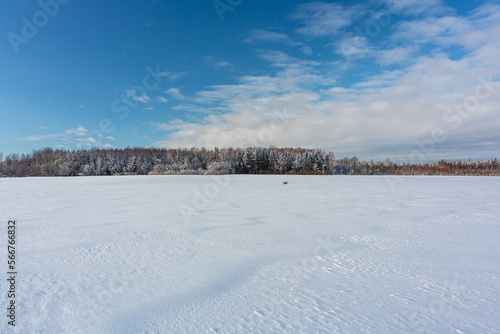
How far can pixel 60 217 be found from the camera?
7211 millimetres

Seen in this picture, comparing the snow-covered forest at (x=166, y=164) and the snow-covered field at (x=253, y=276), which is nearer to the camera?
the snow-covered field at (x=253, y=276)

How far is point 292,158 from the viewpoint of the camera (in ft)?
189

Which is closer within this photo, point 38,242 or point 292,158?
point 38,242

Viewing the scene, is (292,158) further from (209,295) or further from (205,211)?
(209,295)

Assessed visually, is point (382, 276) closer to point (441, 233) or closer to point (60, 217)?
point (441, 233)

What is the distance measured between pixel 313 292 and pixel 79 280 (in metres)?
3.00

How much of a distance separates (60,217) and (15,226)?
114cm

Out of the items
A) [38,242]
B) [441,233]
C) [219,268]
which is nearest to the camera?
[219,268]

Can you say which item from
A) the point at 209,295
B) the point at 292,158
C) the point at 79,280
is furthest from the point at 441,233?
the point at 292,158

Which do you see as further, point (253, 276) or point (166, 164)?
point (166, 164)

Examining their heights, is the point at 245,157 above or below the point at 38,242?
above

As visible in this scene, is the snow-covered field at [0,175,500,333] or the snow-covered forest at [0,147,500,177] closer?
the snow-covered field at [0,175,500,333]

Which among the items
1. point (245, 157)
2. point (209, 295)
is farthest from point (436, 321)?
point (245, 157)

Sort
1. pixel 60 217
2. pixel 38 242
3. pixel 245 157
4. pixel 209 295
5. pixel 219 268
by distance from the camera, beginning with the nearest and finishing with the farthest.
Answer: pixel 209 295 < pixel 219 268 < pixel 38 242 < pixel 60 217 < pixel 245 157
